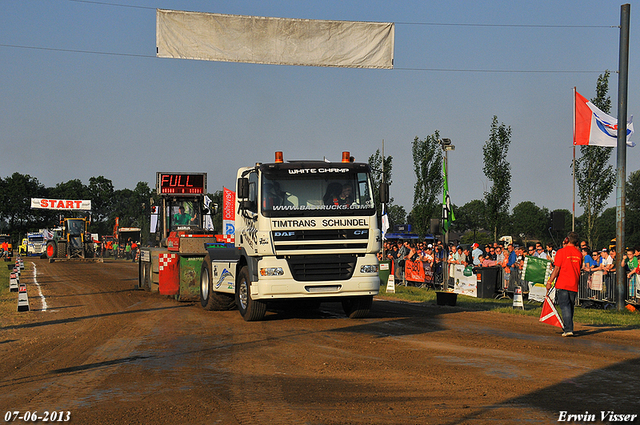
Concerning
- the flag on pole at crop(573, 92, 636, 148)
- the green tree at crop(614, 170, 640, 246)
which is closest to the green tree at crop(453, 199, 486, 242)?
the green tree at crop(614, 170, 640, 246)

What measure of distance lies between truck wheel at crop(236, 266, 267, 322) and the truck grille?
3.69ft

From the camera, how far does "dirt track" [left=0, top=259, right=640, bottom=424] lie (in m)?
6.10

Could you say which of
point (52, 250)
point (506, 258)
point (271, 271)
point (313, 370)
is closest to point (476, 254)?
point (506, 258)

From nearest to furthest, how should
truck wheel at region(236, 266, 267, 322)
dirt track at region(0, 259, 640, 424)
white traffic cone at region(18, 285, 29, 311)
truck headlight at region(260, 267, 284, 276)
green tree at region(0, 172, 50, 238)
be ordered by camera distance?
dirt track at region(0, 259, 640, 424) → truck headlight at region(260, 267, 284, 276) → truck wheel at region(236, 266, 267, 322) → white traffic cone at region(18, 285, 29, 311) → green tree at region(0, 172, 50, 238)

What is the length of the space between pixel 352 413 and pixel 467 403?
4.08 ft

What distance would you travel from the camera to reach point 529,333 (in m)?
11.6

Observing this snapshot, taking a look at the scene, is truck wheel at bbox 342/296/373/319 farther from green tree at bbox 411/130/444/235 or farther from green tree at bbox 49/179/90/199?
green tree at bbox 49/179/90/199

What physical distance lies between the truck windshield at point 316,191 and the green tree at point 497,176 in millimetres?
24750

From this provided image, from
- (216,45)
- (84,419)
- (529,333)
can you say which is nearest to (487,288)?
(529,333)

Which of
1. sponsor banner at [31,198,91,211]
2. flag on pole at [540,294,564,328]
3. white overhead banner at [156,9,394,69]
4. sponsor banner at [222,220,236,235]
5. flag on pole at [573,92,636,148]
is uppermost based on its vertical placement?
white overhead banner at [156,9,394,69]

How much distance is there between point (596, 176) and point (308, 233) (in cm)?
2464

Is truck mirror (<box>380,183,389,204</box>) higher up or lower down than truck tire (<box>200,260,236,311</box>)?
higher up

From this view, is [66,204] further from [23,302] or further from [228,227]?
[23,302]

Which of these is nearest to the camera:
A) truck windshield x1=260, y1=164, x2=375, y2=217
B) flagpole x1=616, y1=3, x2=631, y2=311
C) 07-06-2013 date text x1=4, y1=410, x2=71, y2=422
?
07-06-2013 date text x1=4, y1=410, x2=71, y2=422
